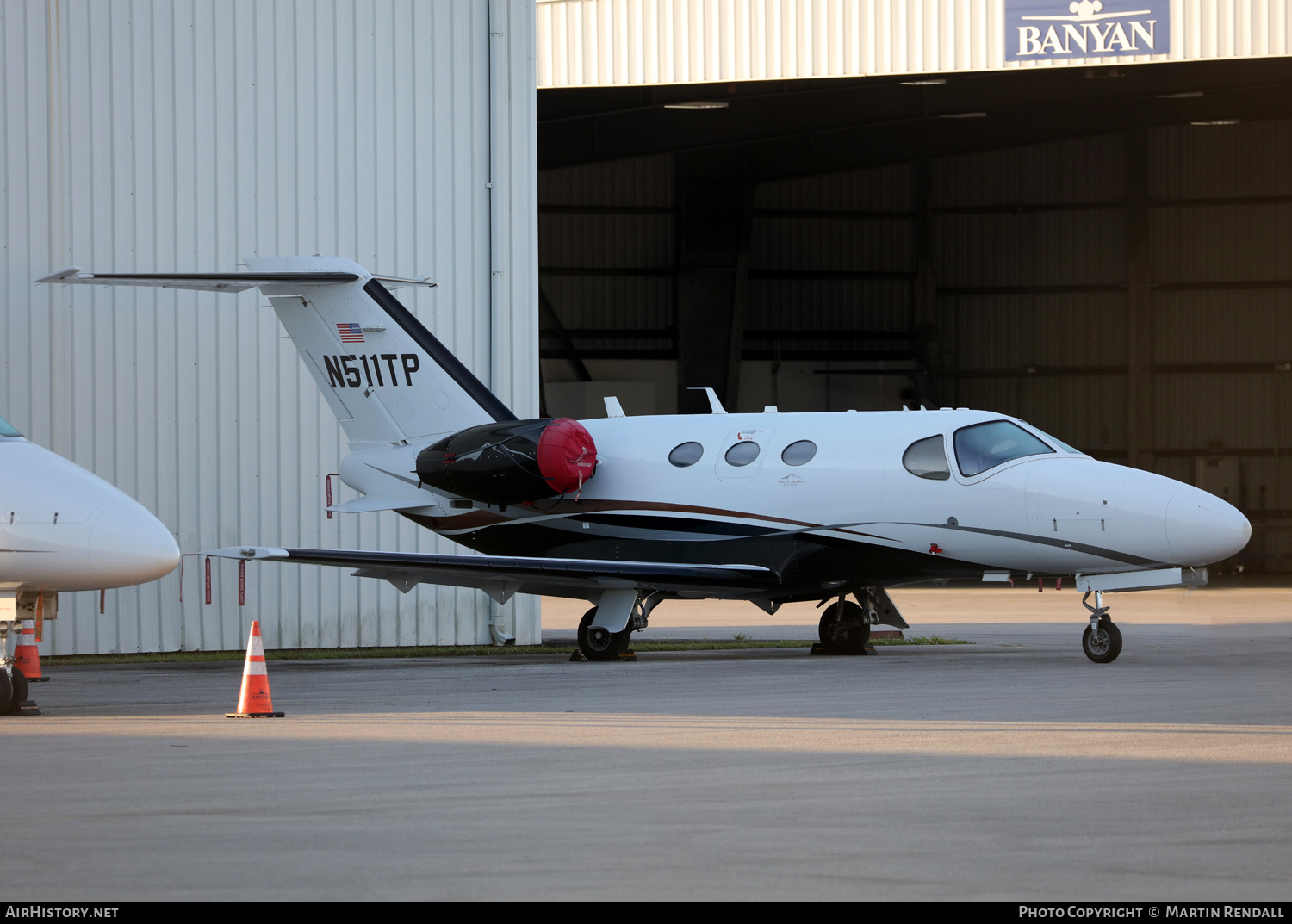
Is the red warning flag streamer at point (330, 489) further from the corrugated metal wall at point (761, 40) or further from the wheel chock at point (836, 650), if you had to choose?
the corrugated metal wall at point (761, 40)

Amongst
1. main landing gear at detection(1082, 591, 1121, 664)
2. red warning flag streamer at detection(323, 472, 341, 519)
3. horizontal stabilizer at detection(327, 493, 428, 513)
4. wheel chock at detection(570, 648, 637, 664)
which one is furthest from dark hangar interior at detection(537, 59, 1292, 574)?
main landing gear at detection(1082, 591, 1121, 664)

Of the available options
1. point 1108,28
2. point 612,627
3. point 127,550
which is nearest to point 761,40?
point 1108,28

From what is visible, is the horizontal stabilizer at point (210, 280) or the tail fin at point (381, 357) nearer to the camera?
the horizontal stabilizer at point (210, 280)

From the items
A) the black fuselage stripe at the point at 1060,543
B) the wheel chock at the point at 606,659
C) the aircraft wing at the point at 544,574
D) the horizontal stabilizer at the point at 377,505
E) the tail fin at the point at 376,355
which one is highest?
the tail fin at the point at 376,355

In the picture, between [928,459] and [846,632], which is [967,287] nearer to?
[846,632]

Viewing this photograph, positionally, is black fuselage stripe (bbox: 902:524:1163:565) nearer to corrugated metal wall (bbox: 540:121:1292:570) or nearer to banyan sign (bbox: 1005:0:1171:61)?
banyan sign (bbox: 1005:0:1171:61)

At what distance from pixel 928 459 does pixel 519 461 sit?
3999mm

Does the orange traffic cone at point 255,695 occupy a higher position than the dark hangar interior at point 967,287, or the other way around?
the dark hangar interior at point 967,287

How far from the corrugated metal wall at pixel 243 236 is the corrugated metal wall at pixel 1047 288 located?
23783mm

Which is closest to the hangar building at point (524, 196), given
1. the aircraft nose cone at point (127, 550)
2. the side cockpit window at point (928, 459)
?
the side cockpit window at point (928, 459)

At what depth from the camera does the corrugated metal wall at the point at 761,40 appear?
23.2 meters

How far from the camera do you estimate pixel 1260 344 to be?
135ft

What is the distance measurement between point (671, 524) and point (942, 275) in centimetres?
2956

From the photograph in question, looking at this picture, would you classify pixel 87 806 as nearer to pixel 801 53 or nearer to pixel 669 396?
pixel 801 53
